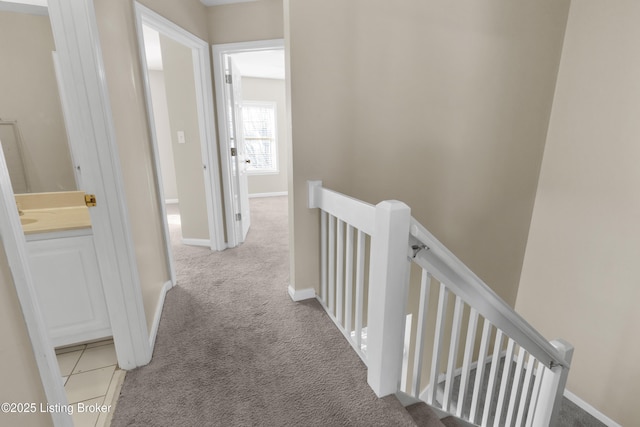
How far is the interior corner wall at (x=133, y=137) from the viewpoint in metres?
1.48

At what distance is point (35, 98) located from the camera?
1.79 meters

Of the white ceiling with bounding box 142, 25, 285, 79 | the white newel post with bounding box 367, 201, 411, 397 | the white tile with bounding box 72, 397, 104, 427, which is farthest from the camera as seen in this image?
the white ceiling with bounding box 142, 25, 285, 79

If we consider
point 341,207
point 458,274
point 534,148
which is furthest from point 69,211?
point 534,148

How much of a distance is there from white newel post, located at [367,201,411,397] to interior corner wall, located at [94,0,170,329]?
1.25 meters

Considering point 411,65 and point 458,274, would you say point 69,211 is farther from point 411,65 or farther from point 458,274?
point 411,65

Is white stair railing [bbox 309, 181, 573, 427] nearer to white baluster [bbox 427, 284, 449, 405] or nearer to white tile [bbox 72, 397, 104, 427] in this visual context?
white baluster [bbox 427, 284, 449, 405]

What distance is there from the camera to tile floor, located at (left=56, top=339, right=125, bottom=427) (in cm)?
133

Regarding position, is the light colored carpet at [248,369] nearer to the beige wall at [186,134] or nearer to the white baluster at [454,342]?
the white baluster at [454,342]

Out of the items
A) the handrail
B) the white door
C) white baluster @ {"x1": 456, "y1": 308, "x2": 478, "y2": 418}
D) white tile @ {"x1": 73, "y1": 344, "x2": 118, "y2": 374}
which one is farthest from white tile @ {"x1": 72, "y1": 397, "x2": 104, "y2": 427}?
the white door

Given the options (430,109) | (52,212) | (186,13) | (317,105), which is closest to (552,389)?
(430,109)

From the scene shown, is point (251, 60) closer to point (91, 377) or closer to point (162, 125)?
point (162, 125)

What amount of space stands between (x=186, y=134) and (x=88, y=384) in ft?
7.34

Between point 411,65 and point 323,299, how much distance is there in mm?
1715

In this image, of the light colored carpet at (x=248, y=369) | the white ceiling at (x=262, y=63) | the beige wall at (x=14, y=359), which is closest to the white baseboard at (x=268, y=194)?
the white ceiling at (x=262, y=63)
